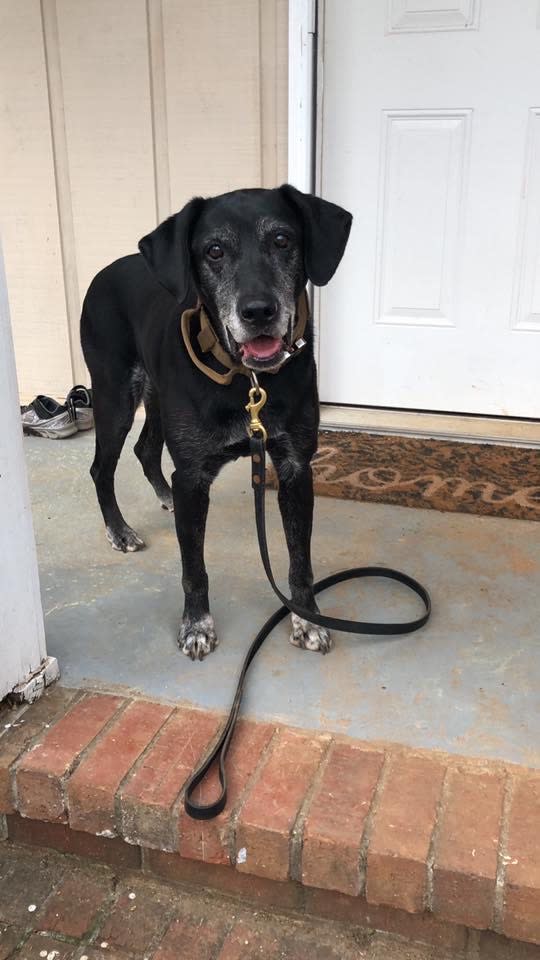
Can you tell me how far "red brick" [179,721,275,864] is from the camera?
1584 mm

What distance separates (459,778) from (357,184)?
8.87 ft

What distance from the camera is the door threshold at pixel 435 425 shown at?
11.6ft

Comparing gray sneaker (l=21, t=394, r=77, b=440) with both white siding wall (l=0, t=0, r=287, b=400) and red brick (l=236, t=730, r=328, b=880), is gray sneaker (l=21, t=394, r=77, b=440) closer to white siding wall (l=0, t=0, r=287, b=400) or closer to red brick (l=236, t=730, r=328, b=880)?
white siding wall (l=0, t=0, r=287, b=400)

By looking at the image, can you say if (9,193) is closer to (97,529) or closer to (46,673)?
(97,529)

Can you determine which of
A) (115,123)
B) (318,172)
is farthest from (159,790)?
(115,123)

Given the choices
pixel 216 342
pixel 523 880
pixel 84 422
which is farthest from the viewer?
pixel 84 422

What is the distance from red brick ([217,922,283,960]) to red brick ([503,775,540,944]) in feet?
1.52

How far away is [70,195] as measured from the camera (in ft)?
12.8

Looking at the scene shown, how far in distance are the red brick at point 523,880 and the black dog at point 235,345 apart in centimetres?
73

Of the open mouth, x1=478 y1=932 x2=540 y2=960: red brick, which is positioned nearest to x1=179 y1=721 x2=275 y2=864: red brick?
x1=478 y1=932 x2=540 y2=960: red brick

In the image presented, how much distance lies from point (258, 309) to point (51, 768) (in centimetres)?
111

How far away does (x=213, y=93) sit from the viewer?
352cm

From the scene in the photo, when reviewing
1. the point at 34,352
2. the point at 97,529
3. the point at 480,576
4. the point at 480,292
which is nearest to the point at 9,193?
the point at 34,352

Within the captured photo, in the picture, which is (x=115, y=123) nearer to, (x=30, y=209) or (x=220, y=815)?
(x=30, y=209)
